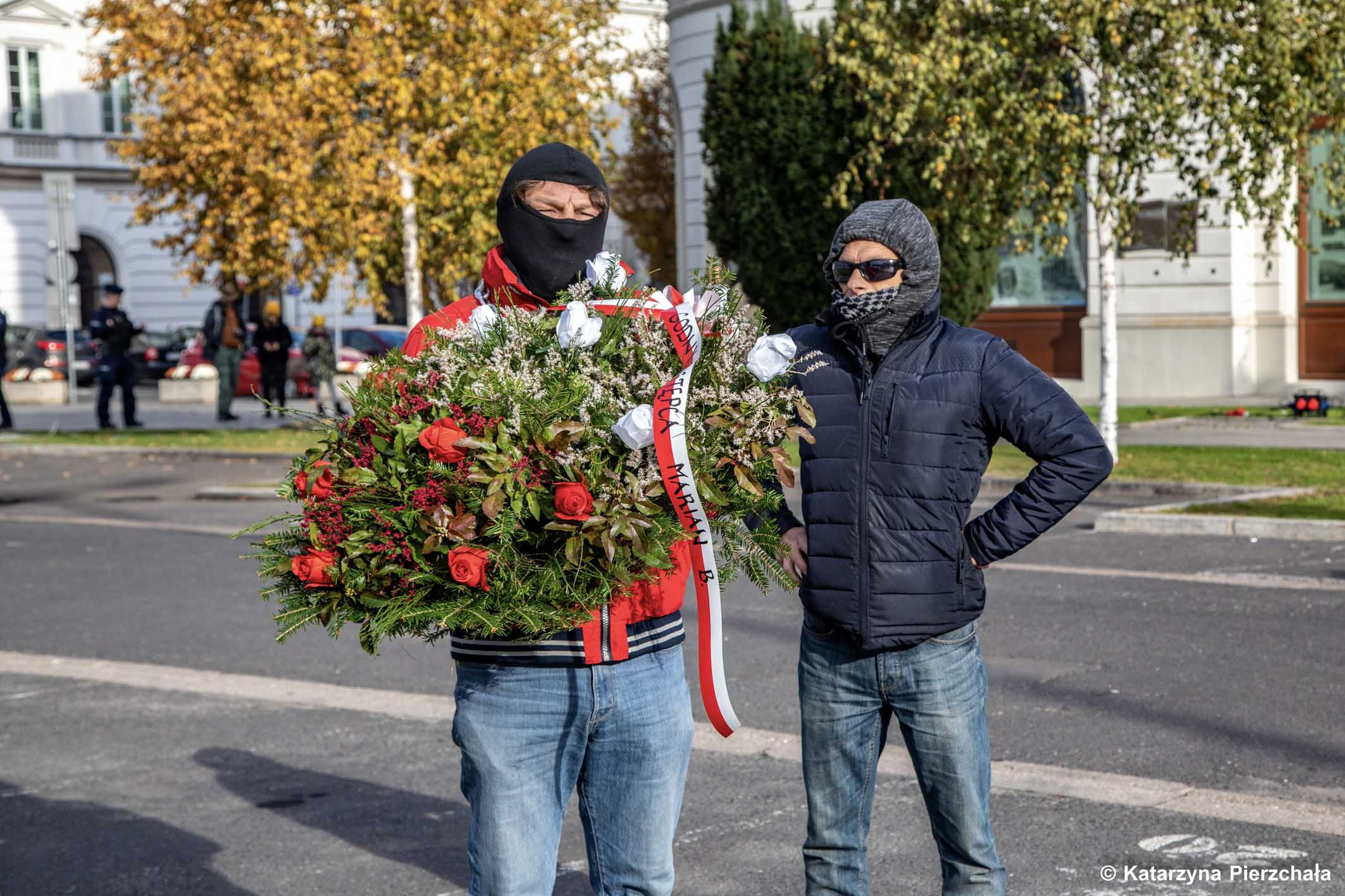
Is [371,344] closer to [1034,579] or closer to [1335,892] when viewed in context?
[1034,579]

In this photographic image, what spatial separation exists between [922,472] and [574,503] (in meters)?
1.02

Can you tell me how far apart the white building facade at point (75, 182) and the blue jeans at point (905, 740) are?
44.7 meters

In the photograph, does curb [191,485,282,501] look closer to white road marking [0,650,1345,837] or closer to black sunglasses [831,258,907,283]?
white road marking [0,650,1345,837]

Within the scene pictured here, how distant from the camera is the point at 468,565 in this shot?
2.71m

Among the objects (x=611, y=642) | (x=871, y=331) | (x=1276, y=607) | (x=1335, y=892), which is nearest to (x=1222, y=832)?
(x=1335, y=892)

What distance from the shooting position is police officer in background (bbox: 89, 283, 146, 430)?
23.0 meters

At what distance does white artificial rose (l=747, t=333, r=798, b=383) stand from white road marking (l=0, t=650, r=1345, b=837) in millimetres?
2703

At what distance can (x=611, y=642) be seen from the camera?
9.78 feet

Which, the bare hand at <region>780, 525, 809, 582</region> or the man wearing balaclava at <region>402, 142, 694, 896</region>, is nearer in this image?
the man wearing balaclava at <region>402, 142, 694, 896</region>

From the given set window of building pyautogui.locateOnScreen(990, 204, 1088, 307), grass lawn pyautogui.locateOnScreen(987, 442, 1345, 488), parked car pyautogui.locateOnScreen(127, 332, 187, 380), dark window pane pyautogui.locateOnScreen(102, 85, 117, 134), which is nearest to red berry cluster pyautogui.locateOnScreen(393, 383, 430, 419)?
grass lawn pyautogui.locateOnScreen(987, 442, 1345, 488)

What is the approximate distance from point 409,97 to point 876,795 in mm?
15517

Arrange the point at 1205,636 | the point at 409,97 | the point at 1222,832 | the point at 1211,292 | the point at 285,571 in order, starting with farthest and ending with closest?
the point at 1211,292 < the point at 409,97 < the point at 1205,636 < the point at 1222,832 < the point at 285,571

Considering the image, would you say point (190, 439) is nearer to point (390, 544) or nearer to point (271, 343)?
point (271, 343)

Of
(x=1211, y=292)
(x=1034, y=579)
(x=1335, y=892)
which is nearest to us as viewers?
(x=1335, y=892)
